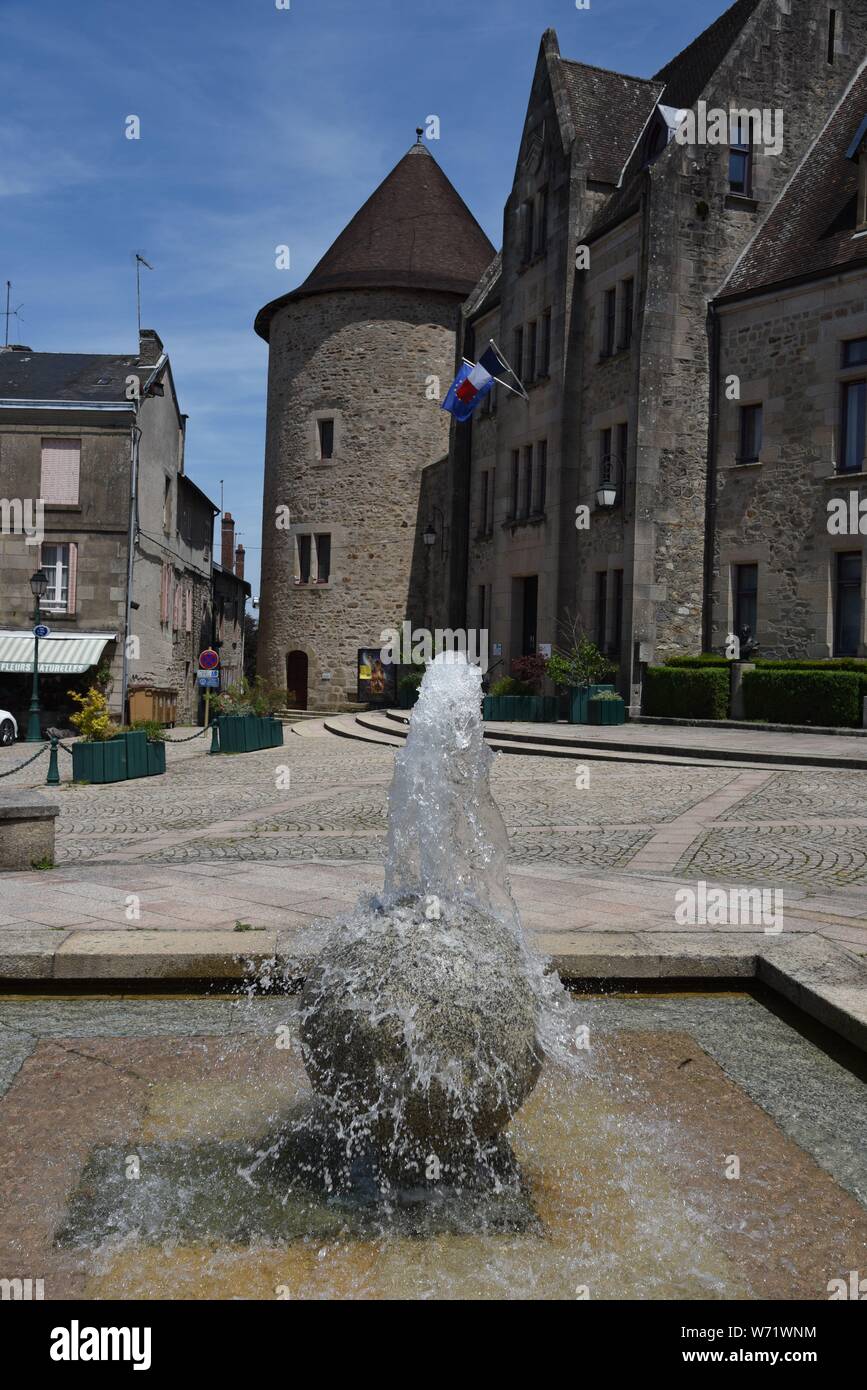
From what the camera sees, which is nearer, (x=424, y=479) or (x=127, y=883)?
(x=127, y=883)

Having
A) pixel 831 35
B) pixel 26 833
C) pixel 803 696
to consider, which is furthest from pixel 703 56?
pixel 26 833

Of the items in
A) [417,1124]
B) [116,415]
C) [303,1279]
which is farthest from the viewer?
[116,415]

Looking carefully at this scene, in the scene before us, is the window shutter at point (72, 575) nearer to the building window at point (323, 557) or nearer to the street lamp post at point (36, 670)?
the street lamp post at point (36, 670)

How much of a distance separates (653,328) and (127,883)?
2001 cm

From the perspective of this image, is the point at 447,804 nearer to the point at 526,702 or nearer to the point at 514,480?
the point at 526,702

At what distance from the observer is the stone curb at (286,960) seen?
18.6ft

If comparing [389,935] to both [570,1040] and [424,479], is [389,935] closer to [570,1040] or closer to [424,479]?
[570,1040]

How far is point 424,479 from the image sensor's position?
3791 cm

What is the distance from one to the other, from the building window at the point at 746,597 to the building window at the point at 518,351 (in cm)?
952

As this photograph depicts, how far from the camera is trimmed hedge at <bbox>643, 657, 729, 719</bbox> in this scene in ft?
72.9

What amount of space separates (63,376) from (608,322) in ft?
48.3

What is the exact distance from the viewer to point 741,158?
2516cm

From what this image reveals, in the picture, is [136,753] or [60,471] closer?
[136,753]
